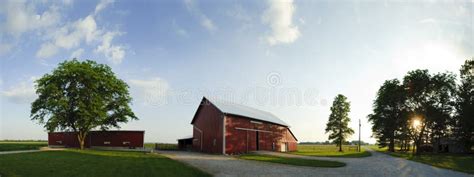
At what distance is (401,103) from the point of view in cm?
5197

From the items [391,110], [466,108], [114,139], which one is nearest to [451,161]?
[466,108]

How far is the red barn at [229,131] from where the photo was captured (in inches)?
1481

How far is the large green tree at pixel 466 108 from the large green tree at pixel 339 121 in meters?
17.3

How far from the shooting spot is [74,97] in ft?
126

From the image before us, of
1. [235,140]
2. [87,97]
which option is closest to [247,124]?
[235,140]

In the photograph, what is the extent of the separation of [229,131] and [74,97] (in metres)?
19.2

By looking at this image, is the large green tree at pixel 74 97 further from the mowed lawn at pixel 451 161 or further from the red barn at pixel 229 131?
the mowed lawn at pixel 451 161

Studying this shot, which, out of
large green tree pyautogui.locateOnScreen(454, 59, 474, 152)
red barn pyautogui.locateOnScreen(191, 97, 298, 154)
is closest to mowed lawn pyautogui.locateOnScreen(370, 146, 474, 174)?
large green tree pyautogui.locateOnScreen(454, 59, 474, 152)

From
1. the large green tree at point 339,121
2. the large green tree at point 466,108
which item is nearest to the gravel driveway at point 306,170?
the large green tree at point 466,108

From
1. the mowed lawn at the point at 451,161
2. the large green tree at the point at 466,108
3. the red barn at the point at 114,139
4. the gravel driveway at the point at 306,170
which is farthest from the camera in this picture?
the large green tree at the point at 466,108

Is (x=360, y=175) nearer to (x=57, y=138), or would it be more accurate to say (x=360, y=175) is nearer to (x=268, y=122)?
(x=268, y=122)

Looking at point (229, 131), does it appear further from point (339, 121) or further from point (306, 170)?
point (339, 121)

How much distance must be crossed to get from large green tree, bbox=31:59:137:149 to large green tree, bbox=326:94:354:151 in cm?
4073

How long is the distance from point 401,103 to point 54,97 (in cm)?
5062
